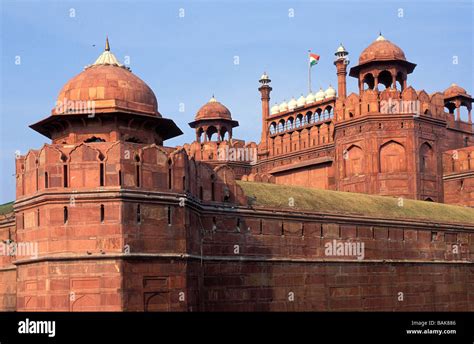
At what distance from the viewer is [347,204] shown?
3612 cm

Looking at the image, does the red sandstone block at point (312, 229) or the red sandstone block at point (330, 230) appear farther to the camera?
the red sandstone block at point (330, 230)

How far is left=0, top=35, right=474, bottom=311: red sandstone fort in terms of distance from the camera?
74.6 ft

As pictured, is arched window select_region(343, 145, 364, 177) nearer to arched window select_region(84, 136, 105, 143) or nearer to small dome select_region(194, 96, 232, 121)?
small dome select_region(194, 96, 232, 121)

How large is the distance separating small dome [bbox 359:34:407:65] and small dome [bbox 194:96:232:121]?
13.1 metres

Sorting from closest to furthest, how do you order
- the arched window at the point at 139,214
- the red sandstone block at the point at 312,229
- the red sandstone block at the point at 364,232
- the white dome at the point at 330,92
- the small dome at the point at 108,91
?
the arched window at the point at 139,214 < the small dome at the point at 108,91 < the red sandstone block at the point at 312,229 < the red sandstone block at the point at 364,232 < the white dome at the point at 330,92

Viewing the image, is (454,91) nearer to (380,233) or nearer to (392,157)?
(392,157)

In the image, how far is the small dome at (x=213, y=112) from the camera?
59562mm

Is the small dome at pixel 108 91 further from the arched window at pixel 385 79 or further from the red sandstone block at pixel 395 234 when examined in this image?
the arched window at pixel 385 79

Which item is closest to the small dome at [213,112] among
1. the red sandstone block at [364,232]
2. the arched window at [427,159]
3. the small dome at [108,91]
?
the arched window at [427,159]

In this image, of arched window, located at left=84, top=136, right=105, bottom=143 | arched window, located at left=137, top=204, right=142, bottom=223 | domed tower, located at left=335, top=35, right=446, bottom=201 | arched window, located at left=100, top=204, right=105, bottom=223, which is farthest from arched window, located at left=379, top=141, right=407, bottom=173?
arched window, located at left=100, top=204, right=105, bottom=223

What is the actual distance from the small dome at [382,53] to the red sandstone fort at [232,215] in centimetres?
10

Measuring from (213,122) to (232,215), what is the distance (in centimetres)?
3137

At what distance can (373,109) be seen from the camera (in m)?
48.9
